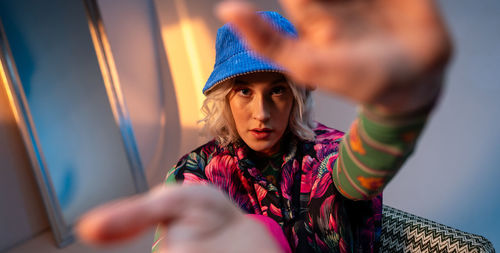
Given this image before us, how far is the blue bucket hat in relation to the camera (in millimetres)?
678

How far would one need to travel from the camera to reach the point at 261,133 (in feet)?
2.41

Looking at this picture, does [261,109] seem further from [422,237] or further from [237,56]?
[422,237]

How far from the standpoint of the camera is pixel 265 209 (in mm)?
749

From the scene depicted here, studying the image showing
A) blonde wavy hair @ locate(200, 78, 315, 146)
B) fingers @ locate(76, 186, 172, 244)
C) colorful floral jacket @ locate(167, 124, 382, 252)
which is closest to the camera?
fingers @ locate(76, 186, 172, 244)

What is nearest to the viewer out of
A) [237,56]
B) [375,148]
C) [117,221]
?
[117,221]

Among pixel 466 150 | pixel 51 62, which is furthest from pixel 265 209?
pixel 51 62

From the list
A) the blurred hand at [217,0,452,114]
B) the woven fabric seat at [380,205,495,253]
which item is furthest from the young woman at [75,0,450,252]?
the woven fabric seat at [380,205,495,253]

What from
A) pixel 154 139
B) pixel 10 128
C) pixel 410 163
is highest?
pixel 10 128

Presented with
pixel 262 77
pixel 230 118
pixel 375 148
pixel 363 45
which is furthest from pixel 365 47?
pixel 230 118

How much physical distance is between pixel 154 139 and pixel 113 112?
317mm

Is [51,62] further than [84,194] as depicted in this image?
No

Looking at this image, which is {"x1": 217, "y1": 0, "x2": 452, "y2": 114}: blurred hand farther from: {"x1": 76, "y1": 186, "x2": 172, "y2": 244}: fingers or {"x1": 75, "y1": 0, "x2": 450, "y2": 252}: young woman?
{"x1": 76, "y1": 186, "x2": 172, "y2": 244}: fingers

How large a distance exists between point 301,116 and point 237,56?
192mm

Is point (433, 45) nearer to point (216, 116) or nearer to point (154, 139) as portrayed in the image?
point (216, 116)
